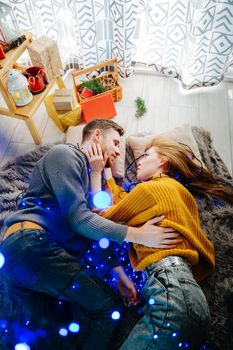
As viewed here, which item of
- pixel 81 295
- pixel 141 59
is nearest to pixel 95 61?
pixel 141 59

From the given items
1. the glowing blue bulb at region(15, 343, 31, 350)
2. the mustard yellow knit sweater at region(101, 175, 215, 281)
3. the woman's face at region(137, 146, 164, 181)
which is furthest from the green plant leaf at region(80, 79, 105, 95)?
the glowing blue bulb at region(15, 343, 31, 350)

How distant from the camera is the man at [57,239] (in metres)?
0.94

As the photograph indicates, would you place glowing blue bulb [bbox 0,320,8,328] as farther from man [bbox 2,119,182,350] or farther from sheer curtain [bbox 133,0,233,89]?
sheer curtain [bbox 133,0,233,89]

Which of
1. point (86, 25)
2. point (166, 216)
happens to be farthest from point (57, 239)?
point (86, 25)

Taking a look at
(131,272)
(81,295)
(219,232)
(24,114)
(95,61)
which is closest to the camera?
(81,295)

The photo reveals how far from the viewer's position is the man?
3.09 ft

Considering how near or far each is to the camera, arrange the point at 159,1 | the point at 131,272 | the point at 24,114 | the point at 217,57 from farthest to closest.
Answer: the point at 217,57 < the point at 159,1 < the point at 24,114 < the point at 131,272

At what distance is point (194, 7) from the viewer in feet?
5.04

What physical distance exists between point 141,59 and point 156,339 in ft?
5.74

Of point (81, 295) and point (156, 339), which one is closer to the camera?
point (156, 339)

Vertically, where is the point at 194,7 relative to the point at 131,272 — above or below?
above

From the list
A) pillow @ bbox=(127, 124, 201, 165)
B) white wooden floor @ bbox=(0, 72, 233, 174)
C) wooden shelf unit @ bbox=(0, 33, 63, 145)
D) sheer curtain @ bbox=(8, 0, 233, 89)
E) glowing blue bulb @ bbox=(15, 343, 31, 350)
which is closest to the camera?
glowing blue bulb @ bbox=(15, 343, 31, 350)

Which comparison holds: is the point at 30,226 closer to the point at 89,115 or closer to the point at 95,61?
the point at 89,115

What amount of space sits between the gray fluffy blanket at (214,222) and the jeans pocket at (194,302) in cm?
25
